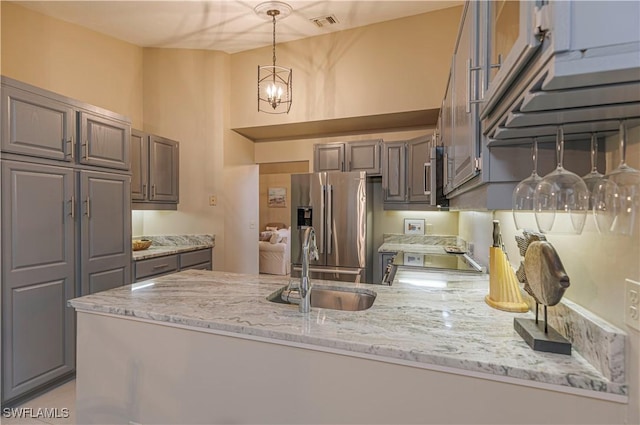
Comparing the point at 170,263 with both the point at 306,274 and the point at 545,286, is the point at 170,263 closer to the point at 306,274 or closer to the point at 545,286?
the point at 306,274

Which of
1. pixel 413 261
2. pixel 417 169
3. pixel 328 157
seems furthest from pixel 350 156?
pixel 413 261

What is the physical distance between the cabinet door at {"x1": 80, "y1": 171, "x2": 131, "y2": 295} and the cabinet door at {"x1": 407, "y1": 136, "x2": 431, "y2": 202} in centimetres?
290

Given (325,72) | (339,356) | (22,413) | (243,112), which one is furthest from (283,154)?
(339,356)

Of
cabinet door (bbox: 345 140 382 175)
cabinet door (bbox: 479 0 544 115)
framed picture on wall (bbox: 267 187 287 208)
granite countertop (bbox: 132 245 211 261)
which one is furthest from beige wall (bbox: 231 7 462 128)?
framed picture on wall (bbox: 267 187 287 208)

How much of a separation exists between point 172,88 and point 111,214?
81.7 inches

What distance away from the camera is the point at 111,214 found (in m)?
2.83

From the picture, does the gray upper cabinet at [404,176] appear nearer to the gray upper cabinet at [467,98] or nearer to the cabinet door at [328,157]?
the cabinet door at [328,157]

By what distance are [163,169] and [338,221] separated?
84.4 inches

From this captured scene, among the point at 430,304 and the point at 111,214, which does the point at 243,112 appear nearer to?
the point at 111,214

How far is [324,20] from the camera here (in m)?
3.51

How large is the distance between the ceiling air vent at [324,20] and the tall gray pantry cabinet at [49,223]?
2.22 m

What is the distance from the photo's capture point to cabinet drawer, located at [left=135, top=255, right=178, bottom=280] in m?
3.20

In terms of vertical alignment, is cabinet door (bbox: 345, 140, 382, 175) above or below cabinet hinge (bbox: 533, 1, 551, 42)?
above

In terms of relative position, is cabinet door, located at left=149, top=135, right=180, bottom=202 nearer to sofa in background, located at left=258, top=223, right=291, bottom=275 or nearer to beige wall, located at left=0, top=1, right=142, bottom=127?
beige wall, located at left=0, top=1, right=142, bottom=127
